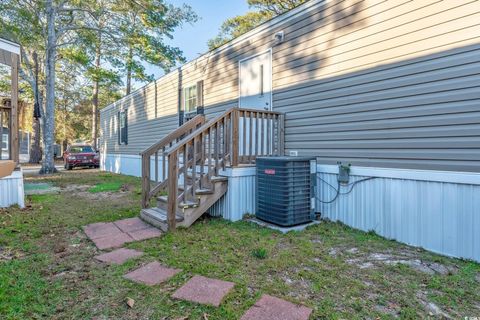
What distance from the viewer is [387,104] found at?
3.84 metres

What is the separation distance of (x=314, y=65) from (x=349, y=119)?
1151mm

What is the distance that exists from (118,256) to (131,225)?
4.07ft

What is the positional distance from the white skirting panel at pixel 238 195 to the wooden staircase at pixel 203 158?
0.37 ft

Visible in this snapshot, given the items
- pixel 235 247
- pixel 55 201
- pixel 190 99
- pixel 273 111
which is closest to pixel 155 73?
pixel 190 99

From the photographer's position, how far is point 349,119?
4.29 metres

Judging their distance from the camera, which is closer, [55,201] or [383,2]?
[383,2]

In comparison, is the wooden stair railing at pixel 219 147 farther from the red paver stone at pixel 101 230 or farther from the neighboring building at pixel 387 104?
the red paver stone at pixel 101 230

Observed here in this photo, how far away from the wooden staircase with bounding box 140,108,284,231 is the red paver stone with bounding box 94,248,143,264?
76 cm

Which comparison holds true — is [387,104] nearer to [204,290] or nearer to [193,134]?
[193,134]

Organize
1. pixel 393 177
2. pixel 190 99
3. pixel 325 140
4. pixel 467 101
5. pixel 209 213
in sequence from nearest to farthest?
pixel 467 101, pixel 393 177, pixel 325 140, pixel 209 213, pixel 190 99

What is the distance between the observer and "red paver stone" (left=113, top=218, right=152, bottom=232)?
4188 mm

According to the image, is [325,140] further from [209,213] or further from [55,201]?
[55,201]

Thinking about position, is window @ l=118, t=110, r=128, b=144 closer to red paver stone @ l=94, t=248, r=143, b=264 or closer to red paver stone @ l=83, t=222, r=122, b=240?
red paver stone @ l=83, t=222, r=122, b=240

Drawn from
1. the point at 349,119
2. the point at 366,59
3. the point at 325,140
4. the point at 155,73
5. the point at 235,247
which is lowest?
the point at 235,247
